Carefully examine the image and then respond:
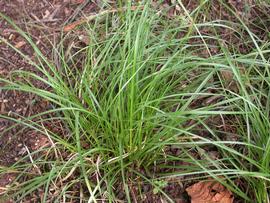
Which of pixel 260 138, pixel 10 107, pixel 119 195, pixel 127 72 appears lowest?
pixel 119 195

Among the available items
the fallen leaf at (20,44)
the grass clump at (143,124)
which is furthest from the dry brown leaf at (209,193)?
the fallen leaf at (20,44)

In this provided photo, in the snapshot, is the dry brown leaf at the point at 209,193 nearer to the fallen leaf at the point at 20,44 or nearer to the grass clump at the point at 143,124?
the grass clump at the point at 143,124

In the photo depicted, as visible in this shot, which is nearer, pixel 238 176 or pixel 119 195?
pixel 238 176

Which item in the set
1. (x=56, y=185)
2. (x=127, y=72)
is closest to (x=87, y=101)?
(x=127, y=72)

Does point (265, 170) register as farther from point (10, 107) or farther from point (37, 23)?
point (37, 23)

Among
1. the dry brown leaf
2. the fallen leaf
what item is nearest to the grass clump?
the dry brown leaf

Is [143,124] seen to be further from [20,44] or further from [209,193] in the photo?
[20,44]

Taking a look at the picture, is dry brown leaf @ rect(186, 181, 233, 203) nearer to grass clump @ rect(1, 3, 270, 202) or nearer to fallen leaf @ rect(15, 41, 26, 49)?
grass clump @ rect(1, 3, 270, 202)
